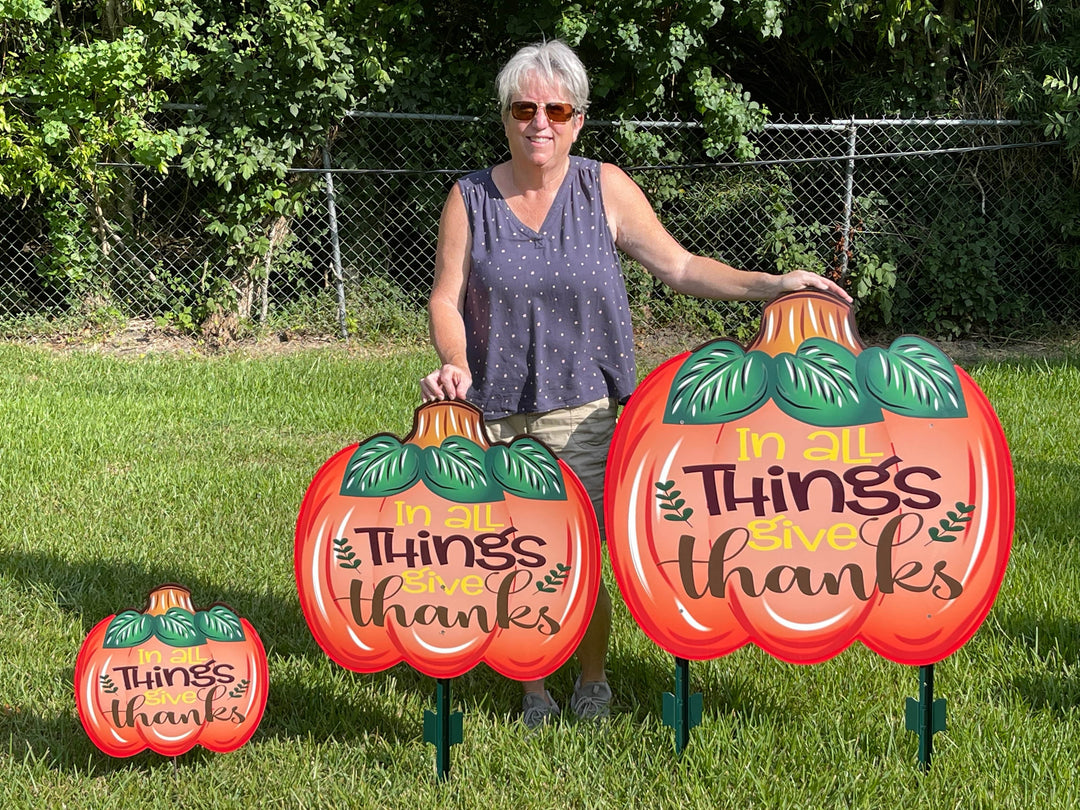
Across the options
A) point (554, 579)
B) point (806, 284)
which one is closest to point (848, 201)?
point (806, 284)

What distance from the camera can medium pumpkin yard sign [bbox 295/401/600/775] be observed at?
2.46 meters

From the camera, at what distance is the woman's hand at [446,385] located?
253 cm

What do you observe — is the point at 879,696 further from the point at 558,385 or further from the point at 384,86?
the point at 384,86

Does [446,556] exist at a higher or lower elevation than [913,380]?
lower

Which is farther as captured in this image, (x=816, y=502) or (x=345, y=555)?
(x=345, y=555)

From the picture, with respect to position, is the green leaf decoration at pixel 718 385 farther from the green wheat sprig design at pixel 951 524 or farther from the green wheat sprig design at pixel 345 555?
the green wheat sprig design at pixel 345 555

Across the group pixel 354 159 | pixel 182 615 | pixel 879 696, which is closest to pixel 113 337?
pixel 354 159

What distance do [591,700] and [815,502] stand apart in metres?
0.91

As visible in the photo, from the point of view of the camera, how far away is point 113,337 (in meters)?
8.30

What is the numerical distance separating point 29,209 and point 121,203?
30.7 inches

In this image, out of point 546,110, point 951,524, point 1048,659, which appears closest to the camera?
point 951,524

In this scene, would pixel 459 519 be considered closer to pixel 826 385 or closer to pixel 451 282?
pixel 451 282

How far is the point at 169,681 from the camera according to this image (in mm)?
2527

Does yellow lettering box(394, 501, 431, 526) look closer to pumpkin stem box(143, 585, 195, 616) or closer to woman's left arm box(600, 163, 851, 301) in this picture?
pumpkin stem box(143, 585, 195, 616)
